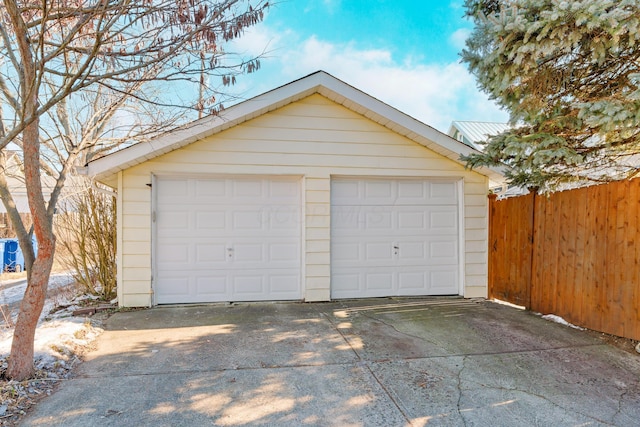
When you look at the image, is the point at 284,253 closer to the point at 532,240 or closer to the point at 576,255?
the point at 532,240

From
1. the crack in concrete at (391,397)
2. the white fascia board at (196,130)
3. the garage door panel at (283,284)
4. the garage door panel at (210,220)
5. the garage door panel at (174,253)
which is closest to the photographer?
the crack in concrete at (391,397)

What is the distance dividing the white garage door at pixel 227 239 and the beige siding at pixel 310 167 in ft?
0.75

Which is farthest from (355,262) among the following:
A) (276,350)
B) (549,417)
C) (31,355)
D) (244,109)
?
(31,355)

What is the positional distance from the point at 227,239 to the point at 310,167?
6.41 ft

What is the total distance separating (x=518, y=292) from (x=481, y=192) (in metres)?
1.91

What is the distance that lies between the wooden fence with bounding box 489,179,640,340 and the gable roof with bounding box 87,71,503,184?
3.64ft

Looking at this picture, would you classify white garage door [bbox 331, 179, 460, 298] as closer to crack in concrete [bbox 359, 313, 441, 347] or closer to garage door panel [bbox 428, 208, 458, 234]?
garage door panel [bbox 428, 208, 458, 234]

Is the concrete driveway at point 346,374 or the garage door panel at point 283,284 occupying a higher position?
the garage door panel at point 283,284

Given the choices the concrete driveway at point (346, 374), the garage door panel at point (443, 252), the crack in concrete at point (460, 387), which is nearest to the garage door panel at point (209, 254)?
the concrete driveway at point (346, 374)

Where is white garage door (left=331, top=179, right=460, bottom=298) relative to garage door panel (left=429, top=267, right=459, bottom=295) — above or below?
above

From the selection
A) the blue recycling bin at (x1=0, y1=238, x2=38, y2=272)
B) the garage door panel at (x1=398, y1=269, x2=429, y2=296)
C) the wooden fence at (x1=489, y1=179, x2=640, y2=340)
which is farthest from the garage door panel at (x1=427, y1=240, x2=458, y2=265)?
the blue recycling bin at (x1=0, y1=238, x2=38, y2=272)

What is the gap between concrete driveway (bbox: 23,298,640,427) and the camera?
261 centimetres

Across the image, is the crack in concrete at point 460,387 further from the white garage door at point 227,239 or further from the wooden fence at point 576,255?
the white garage door at point 227,239

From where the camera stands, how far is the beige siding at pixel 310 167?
556 cm
